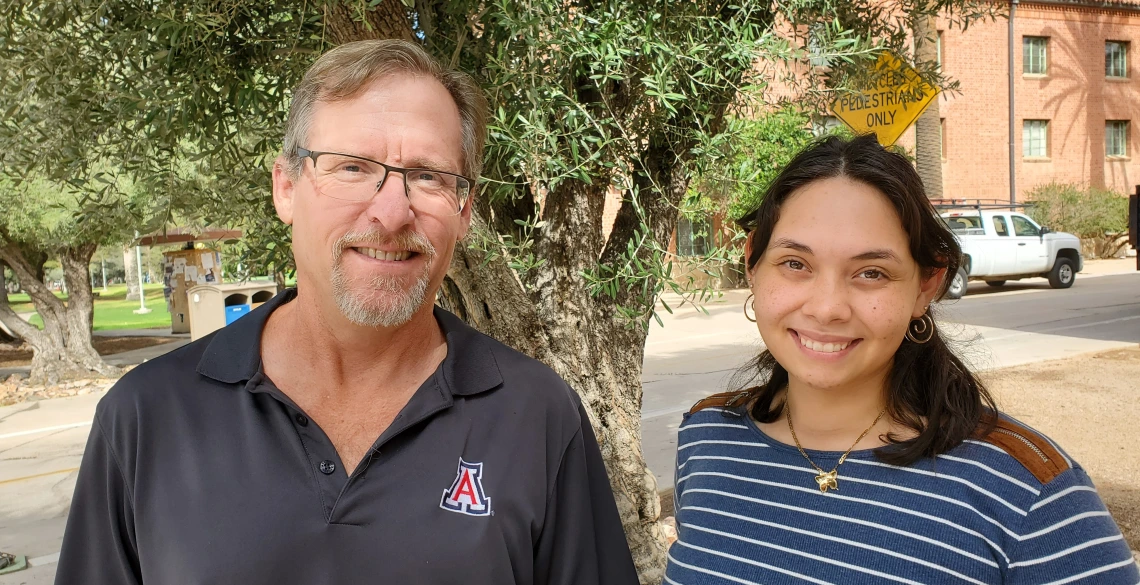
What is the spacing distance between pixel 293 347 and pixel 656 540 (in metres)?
2.17

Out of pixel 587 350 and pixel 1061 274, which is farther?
pixel 1061 274

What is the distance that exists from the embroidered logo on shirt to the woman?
1.58ft

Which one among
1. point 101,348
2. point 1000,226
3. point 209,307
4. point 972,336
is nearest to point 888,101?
point 972,336

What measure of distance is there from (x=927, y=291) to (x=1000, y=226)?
22.6m

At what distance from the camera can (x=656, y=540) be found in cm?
373

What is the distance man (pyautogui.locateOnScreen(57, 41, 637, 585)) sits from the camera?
5.84ft

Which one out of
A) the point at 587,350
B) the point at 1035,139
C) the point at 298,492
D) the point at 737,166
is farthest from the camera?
the point at 1035,139

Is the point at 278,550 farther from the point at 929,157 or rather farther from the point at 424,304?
the point at 929,157

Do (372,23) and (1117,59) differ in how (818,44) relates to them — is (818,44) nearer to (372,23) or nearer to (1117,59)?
(372,23)

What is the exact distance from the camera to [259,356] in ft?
6.56

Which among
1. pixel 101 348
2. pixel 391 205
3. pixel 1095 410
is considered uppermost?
pixel 391 205

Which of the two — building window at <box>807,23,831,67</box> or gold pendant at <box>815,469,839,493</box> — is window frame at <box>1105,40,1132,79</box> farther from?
gold pendant at <box>815,469,839,493</box>

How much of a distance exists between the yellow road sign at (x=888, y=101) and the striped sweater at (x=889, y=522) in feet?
7.84

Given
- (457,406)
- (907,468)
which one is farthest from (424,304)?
(907,468)
